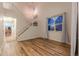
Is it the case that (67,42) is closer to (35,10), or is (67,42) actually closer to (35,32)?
(35,32)

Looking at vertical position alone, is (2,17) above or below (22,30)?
above

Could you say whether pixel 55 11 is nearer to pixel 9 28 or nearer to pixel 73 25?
pixel 73 25

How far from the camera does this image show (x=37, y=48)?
148cm

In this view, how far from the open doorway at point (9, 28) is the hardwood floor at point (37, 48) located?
A: 8cm

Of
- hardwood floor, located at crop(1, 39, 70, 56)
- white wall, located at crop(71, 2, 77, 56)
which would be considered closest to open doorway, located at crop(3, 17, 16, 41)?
hardwood floor, located at crop(1, 39, 70, 56)

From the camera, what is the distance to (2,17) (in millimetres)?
1450

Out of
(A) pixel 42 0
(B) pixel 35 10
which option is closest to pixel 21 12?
(B) pixel 35 10

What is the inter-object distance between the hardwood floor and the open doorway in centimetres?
8

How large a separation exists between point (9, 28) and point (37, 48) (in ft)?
1.55

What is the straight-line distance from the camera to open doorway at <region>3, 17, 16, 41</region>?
1.45 m

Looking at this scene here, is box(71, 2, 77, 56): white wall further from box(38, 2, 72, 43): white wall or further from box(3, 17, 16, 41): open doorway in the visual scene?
box(3, 17, 16, 41): open doorway

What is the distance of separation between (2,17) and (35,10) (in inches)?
18.0

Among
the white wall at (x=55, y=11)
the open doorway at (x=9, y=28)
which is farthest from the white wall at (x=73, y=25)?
the open doorway at (x=9, y=28)

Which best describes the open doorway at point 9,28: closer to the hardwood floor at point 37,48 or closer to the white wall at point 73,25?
the hardwood floor at point 37,48
